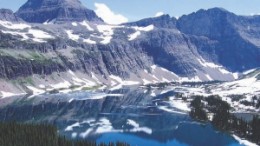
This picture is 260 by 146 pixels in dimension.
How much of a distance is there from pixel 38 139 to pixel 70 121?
276 ft

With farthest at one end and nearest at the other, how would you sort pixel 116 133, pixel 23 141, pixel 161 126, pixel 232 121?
1. pixel 161 126
2. pixel 232 121
3. pixel 116 133
4. pixel 23 141

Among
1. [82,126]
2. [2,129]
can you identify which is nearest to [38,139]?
[2,129]

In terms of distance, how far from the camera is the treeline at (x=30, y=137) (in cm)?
11106

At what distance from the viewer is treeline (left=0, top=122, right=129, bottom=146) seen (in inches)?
4373

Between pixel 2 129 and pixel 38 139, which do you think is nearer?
pixel 38 139

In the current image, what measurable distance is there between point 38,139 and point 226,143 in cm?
6809

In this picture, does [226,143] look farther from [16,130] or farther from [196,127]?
[16,130]

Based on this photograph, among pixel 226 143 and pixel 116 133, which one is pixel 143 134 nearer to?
pixel 116 133

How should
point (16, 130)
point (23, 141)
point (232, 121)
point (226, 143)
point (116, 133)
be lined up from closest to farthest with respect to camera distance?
point (23, 141) < point (16, 130) < point (226, 143) < point (116, 133) < point (232, 121)

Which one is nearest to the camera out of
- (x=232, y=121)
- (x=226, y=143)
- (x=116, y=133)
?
(x=226, y=143)

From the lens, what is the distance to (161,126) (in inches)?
7736

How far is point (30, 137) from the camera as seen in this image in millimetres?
116062

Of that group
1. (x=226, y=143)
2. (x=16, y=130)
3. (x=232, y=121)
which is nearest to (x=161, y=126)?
(x=232, y=121)

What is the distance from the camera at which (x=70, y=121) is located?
652 ft
